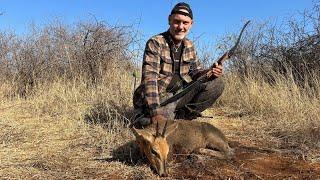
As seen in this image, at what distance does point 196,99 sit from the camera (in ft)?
22.6

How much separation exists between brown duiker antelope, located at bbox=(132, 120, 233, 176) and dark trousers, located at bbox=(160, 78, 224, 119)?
2.48 feet

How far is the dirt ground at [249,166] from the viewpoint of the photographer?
5016mm

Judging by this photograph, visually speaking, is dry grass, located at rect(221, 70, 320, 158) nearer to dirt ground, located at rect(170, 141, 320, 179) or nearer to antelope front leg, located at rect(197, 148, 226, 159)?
dirt ground, located at rect(170, 141, 320, 179)

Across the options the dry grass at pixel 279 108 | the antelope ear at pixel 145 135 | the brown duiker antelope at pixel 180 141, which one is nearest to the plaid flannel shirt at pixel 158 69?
the brown duiker antelope at pixel 180 141

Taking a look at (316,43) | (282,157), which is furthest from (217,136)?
(316,43)

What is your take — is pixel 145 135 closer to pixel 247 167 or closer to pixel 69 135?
pixel 247 167

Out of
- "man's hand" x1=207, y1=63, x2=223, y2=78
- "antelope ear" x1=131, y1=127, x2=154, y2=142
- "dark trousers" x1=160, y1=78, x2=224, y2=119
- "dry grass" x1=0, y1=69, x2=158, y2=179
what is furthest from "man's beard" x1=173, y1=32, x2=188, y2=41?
"antelope ear" x1=131, y1=127, x2=154, y2=142

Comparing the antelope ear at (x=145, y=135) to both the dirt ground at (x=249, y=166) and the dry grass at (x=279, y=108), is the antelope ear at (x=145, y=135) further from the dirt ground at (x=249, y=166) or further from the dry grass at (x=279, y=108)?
the dry grass at (x=279, y=108)

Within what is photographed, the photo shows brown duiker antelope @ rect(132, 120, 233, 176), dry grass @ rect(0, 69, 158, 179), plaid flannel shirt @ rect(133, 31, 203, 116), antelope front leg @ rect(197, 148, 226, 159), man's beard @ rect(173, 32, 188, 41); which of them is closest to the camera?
brown duiker antelope @ rect(132, 120, 233, 176)

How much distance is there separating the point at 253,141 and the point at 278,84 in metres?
2.59

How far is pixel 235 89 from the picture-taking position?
9406 millimetres

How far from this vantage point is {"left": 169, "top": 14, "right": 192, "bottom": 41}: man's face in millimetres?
6410

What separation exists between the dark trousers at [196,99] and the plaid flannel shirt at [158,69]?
0.21 metres

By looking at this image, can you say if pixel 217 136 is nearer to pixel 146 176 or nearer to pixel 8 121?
pixel 146 176
